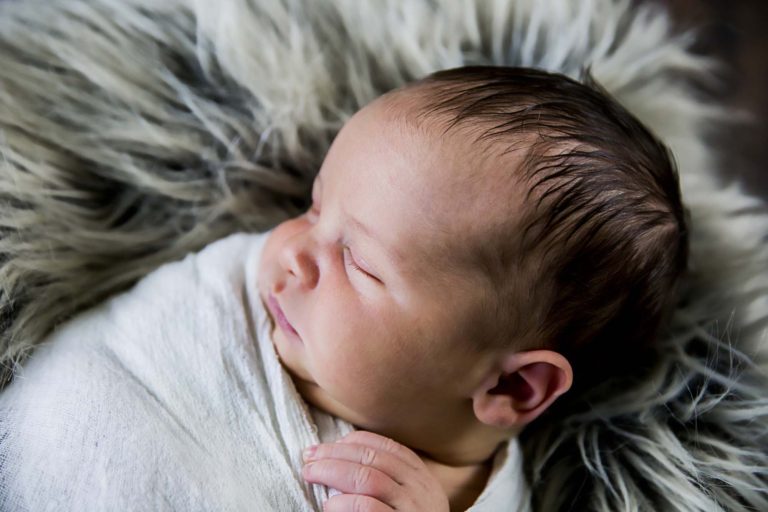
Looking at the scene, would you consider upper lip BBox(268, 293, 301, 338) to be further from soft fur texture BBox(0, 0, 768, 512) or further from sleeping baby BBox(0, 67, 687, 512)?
soft fur texture BBox(0, 0, 768, 512)

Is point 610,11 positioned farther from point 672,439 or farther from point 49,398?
point 49,398

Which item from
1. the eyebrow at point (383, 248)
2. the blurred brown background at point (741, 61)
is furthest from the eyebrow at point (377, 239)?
the blurred brown background at point (741, 61)

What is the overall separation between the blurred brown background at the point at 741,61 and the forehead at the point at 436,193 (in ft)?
2.05

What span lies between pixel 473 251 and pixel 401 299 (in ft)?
0.27

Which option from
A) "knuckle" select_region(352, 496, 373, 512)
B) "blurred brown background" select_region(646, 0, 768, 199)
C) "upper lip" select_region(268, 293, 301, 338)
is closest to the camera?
"knuckle" select_region(352, 496, 373, 512)

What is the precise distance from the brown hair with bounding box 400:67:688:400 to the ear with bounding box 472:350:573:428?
0.08ft

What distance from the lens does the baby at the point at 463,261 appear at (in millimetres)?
703

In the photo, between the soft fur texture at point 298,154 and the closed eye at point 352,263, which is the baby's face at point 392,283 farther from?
the soft fur texture at point 298,154

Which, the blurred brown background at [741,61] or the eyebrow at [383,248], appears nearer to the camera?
the eyebrow at [383,248]

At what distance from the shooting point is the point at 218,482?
71cm

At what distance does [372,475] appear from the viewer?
0.71 metres

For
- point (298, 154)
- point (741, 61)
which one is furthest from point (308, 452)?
point (741, 61)

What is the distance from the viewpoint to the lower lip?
79 centimetres

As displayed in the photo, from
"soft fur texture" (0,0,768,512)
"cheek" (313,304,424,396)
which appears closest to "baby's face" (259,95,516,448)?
"cheek" (313,304,424,396)
